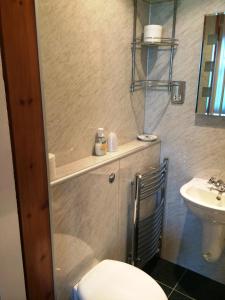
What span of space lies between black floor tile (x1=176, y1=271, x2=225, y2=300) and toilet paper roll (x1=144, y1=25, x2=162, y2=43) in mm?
1802

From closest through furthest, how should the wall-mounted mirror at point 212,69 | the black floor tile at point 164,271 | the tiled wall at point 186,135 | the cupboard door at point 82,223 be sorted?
the cupboard door at point 82,223
the wall-mounted mirror at point 212,69
the tiled wall at point 186,135
the black floor tile at point 164,271

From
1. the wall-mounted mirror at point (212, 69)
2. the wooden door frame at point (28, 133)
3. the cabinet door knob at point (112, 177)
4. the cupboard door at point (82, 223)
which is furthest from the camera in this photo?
the wall-mounted mirror at point (212, 69)

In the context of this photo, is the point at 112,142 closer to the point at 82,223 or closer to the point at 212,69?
Result: the point at 82,223

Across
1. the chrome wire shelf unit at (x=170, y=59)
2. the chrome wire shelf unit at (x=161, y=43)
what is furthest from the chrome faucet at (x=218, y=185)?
the chrome wire shelf unit at (x=161, y=43)

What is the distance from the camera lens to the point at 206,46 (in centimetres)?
167

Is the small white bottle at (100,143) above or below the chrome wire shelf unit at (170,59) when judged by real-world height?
below

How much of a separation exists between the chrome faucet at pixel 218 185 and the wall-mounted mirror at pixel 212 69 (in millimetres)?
461

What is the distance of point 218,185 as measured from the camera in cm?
175

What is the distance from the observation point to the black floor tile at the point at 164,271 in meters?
2.00

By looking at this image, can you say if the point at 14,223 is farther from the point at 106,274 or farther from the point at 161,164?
the point at 161,164

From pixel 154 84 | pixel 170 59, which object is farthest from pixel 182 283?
pixel 170 59

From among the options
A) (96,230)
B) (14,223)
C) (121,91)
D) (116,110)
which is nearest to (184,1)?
(121,91)

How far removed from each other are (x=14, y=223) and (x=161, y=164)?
4.38ft

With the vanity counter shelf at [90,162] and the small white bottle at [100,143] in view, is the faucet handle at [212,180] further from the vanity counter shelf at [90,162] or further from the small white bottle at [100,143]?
the small white bottle at [100,143]
